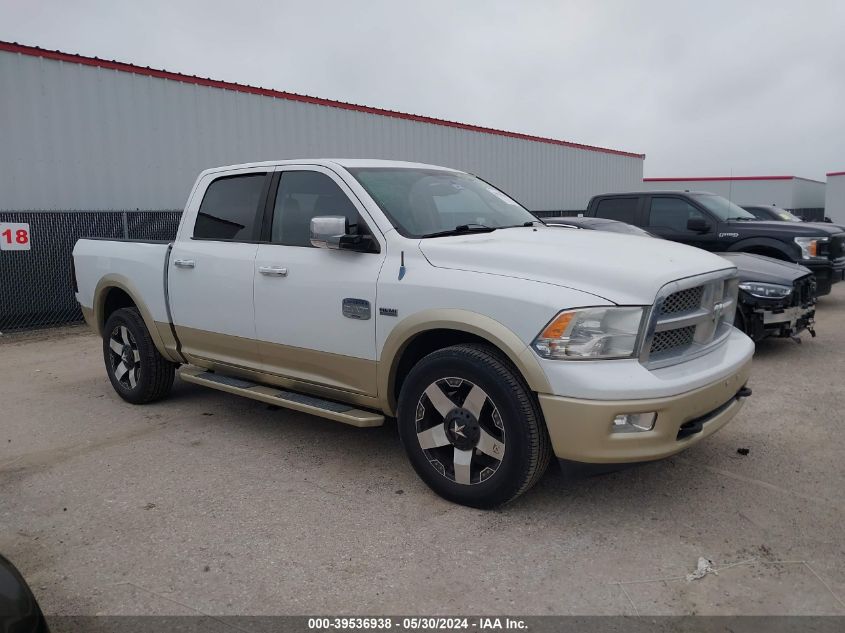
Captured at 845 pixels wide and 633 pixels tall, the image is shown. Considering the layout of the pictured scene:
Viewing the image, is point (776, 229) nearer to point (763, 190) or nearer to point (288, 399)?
point (288, 399)

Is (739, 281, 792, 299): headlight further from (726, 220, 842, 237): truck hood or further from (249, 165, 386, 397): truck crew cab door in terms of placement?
(249, 165, 386, 397): truck crew cab door

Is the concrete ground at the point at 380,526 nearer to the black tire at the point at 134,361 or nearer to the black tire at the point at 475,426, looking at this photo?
the black tire at the point at 475,426

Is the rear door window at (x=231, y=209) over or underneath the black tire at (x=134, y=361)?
over

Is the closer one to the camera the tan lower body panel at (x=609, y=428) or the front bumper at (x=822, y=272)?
the tan lower body panel at (x=609, y=428)

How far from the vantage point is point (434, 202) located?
14.3ft

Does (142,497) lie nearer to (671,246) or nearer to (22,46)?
(671,246)

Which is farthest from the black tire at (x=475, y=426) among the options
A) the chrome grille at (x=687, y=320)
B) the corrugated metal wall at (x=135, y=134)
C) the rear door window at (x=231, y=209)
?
the corrugated metal wall at (x=135, y=134)

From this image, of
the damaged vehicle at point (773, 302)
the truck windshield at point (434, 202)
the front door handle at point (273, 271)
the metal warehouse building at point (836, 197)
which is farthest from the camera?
the metal warehouse building at point (836, 197)

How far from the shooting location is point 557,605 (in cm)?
275

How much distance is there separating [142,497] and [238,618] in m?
1.43

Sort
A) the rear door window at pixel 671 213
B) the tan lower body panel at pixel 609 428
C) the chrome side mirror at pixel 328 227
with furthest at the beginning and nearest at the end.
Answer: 1. the rear door window at pixel 671 213
2. the chrome side mirror at pixel 328 227
3. the tan lower body panel at pixel 609 428

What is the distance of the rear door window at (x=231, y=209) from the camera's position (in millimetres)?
4711

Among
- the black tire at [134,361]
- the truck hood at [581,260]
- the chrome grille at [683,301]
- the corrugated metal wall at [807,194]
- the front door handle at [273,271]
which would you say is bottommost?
the black tire at [134,361]

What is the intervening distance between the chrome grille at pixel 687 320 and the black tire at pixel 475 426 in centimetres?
64
